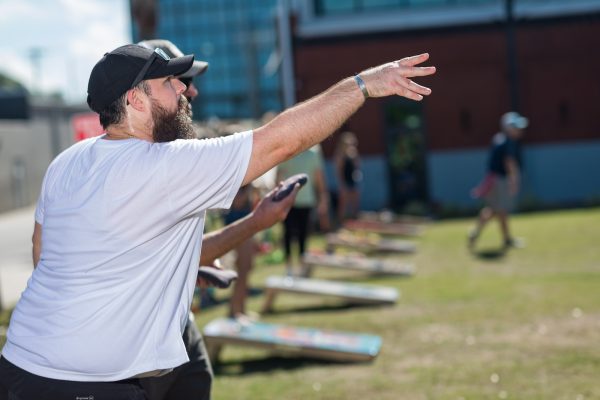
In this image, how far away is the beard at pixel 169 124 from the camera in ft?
10.8

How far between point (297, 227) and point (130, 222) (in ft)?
32.6

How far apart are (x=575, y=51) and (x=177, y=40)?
9185 cm

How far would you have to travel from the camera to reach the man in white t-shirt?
3.08 metres

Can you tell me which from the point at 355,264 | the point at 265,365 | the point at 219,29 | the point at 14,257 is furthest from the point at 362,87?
the point at 219,29

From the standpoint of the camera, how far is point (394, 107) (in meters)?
30.6

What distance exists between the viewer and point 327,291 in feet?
34.7

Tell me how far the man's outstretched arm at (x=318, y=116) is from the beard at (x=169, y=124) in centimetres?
34

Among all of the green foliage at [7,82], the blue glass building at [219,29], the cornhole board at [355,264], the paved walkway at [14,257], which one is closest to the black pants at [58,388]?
the paved walkway at [14,257]

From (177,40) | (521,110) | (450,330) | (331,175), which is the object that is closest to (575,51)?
(521,110)

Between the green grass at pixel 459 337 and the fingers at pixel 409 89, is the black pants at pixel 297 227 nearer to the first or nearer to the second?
the green grass at pixel 459 337

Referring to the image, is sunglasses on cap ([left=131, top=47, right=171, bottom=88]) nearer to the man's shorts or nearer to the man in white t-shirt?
the man in white t-shirt

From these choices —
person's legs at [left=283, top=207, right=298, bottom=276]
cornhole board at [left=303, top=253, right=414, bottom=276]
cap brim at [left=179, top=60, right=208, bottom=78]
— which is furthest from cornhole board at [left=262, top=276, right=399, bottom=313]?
cap brim at [left=179, top=60, right=208, bottom=78]

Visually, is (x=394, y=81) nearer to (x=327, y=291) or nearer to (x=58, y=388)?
(x=58, y=388)

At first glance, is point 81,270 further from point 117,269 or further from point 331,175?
point 331,175
